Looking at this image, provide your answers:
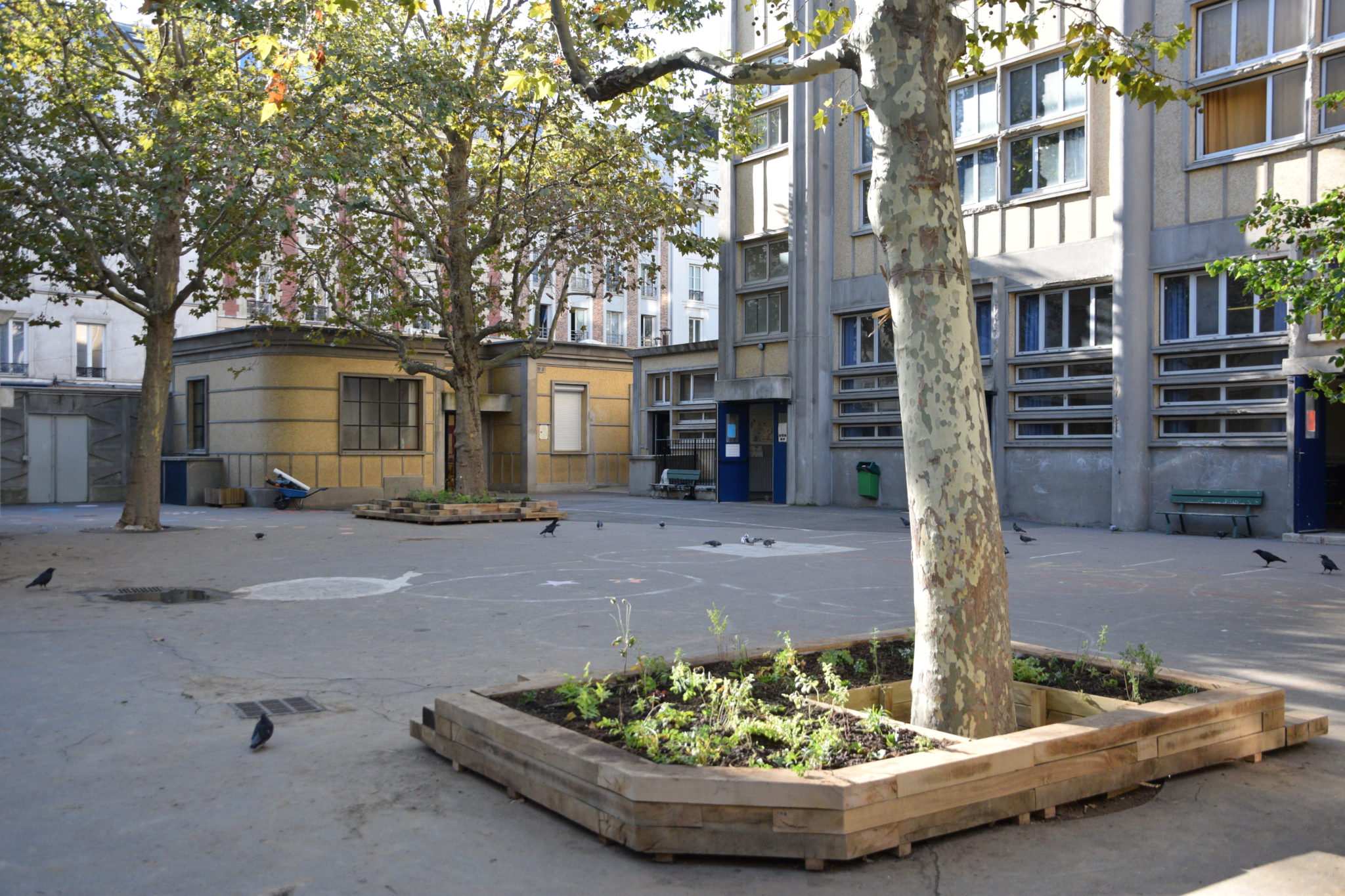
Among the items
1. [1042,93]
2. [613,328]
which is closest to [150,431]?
[1042,93]

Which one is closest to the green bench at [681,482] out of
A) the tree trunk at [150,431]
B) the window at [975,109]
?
the window at [975,109]

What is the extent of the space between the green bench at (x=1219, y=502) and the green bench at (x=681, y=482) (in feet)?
46.9

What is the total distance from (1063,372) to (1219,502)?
3.93 m

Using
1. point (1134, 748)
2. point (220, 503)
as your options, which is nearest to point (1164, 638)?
point (1134, 748)

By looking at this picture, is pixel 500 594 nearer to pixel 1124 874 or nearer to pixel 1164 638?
pixel 1164 638

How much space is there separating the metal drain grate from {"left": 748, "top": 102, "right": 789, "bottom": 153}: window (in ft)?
74.3

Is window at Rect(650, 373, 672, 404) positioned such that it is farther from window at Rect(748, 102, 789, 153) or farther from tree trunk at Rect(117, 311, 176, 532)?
tree trunk at Rect(117, 311, 176, 532)

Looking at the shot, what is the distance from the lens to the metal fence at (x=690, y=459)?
31.4m

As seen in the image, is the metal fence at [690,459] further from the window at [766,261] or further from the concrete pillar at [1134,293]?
the concrete pillar at [1134,293]

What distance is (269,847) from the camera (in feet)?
13.4

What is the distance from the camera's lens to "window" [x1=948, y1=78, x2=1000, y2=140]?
21812 mm

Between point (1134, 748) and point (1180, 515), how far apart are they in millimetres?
15245

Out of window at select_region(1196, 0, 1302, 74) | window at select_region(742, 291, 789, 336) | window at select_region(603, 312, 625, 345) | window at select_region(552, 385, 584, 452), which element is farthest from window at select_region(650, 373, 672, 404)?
window at select_region(603, 312, 625, 345)

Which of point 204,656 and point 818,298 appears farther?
point 818,298
